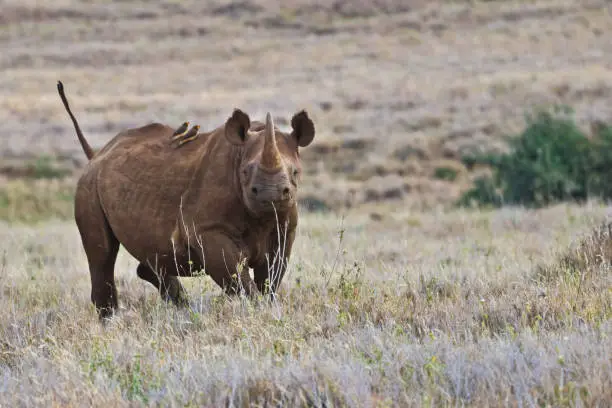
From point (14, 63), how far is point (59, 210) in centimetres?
3011

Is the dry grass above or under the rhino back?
under

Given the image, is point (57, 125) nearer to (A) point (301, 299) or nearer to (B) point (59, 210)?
(B) point (59, 210)

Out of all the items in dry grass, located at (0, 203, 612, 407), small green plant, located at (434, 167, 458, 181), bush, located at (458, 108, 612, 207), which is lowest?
small green plant, located at (434, 167, 458, 181)

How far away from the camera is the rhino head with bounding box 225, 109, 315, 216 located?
5.64 m

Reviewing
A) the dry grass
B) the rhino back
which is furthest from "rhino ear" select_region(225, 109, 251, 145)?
the dry grass

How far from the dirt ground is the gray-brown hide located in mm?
14981

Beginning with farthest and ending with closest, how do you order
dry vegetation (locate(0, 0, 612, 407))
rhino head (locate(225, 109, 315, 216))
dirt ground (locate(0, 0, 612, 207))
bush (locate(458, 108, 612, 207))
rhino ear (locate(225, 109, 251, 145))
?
dirt ground (locate(0, 0, 612, 207)) < bush (locate(458, 108, 612, 207)) < rhino ear (locate(225, 109, 251, 145)) < rhino head (locate(225, 109, 315, 216)) < dry vegetation (locate(0, 0, 612, 407))

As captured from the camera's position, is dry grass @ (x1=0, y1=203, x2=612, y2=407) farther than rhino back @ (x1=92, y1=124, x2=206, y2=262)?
No

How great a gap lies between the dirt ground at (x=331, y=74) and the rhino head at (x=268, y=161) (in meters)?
15.9

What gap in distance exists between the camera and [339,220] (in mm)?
15039

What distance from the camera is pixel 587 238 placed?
746cm

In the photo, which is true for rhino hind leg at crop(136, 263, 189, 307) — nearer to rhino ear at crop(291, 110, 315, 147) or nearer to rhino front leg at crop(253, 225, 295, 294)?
rhino front leg at crop(253, 225, 295, 294)

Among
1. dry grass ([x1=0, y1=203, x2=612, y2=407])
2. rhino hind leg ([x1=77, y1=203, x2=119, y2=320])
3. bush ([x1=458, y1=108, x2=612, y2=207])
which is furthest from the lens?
bush ([x1=458, y1=108, x2=612, y2=207])

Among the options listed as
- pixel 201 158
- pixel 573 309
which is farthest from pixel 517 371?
pixel 201 158
